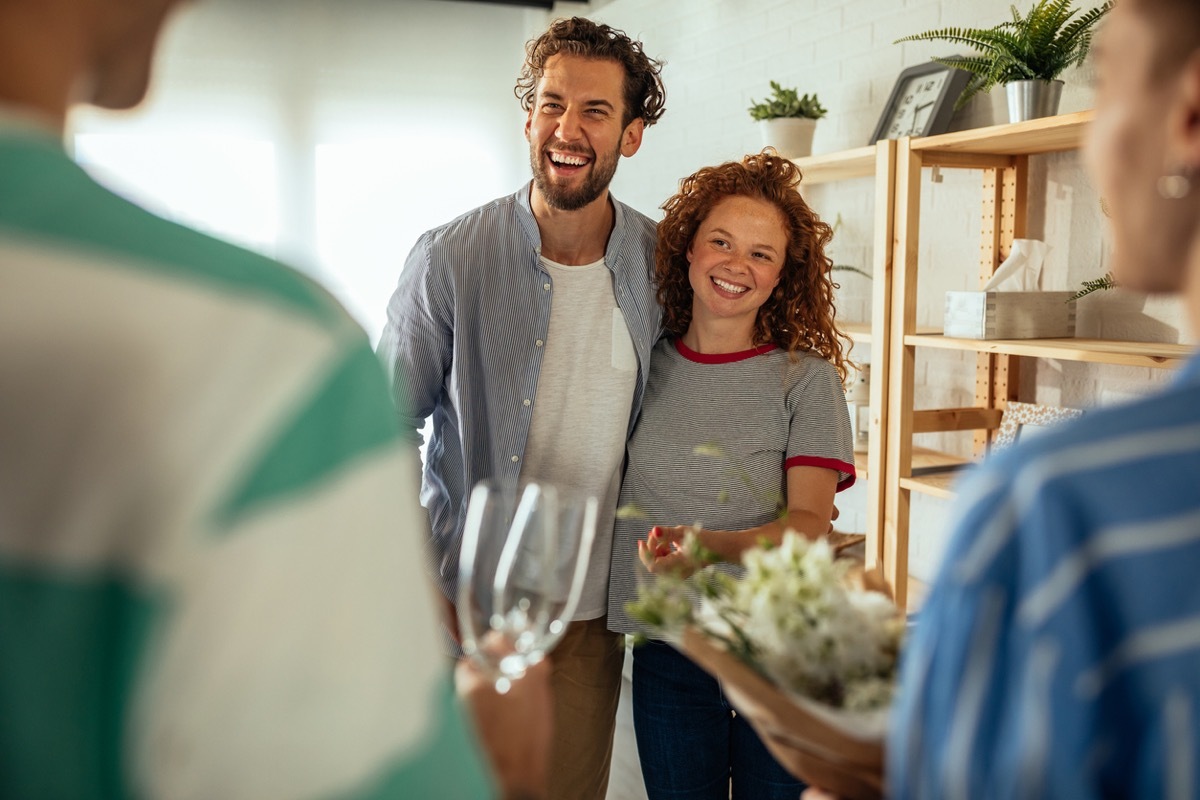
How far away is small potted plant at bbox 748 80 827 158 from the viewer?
3.60m

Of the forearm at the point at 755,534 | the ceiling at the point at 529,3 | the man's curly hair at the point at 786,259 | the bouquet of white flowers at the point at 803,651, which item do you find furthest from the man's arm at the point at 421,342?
the ceiling at the point at 529,3

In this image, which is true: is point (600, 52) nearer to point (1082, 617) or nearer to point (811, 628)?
point (811, 628)

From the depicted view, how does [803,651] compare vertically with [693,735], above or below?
above

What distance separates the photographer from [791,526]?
1.87 metres

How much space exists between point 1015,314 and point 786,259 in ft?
3.23

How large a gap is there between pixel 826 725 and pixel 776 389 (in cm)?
111

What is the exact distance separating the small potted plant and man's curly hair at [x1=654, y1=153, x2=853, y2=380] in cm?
157

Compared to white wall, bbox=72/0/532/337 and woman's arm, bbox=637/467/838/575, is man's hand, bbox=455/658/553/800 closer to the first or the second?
woman's arm, bbox=637/467/838/575

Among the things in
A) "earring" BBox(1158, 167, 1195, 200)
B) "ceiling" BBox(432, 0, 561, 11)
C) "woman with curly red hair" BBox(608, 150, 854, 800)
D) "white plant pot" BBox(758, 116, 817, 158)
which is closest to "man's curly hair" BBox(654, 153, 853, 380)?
"woman with curly red hair" BBox(608, 150, 854, 800)

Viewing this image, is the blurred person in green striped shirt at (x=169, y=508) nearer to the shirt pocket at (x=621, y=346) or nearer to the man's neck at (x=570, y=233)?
the shirt pocket at (x=621, y=346)

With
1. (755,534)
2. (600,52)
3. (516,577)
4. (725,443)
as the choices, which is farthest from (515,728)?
(600,52)

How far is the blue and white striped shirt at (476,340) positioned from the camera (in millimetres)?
2041

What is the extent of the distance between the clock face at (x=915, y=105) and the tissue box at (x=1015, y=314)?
2.18 ft

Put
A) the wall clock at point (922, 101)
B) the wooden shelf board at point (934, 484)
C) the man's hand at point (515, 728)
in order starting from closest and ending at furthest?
the man's hand at point (515, 728) < the wooden shelf board at point (934, 484) < the wall clock at point (922, 101)
